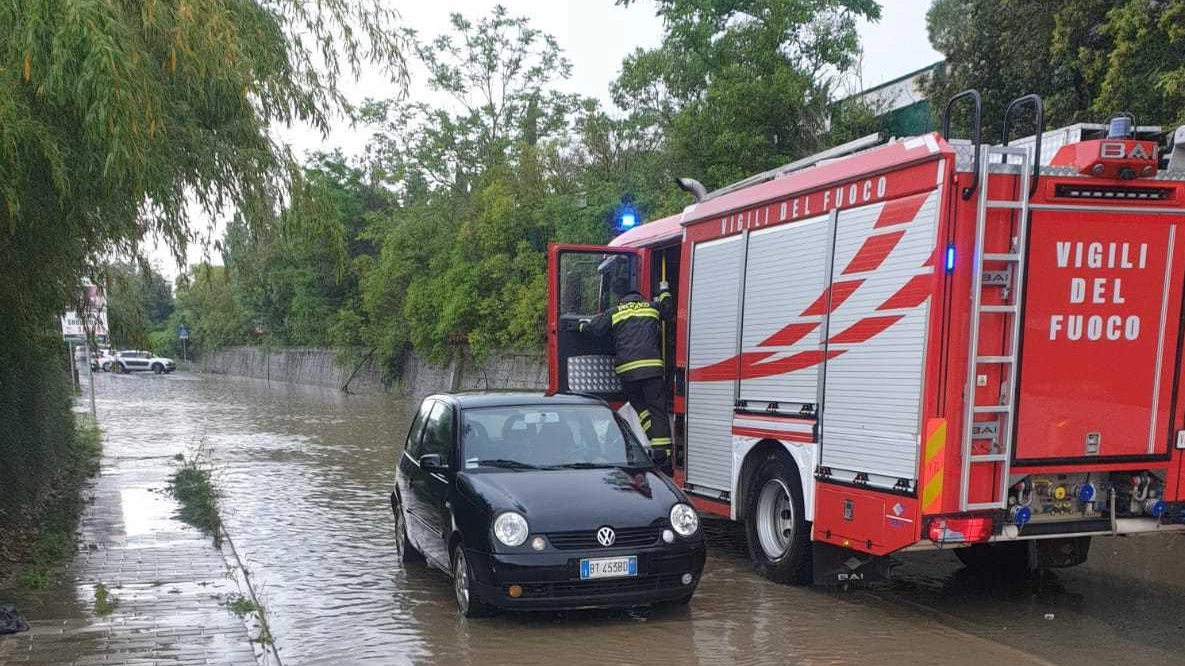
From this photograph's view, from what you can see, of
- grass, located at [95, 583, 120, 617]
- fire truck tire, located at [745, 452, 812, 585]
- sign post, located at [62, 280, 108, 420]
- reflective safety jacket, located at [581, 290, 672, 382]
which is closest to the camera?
grass, located at [95, 583, 120, 617]

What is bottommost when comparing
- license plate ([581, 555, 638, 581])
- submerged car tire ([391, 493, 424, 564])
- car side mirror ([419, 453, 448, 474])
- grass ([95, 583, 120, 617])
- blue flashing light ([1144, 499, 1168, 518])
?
grass ([95, 583, 120, 617])

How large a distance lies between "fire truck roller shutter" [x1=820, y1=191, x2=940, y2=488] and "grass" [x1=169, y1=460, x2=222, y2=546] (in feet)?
19.5

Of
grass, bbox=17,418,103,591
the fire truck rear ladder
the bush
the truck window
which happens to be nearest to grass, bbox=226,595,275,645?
grass, bbox=17,418,103,591

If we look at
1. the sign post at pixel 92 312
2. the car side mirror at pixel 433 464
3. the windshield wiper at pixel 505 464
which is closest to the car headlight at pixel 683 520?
the windshield wiper at pixel 505 464

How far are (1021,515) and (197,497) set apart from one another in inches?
379

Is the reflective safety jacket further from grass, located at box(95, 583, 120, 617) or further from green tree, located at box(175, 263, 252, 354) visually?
green tree, located at box(175, 263, 252, 354)

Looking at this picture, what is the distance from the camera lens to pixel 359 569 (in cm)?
924

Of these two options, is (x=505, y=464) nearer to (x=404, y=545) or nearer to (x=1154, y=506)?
(x=404, y=545)

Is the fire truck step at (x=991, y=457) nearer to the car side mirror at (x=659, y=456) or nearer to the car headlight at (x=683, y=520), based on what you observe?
the car headlight at (x=683, y=520)

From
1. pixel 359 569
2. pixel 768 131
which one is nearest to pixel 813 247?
pixel 359 569

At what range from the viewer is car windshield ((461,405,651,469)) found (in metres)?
7.96

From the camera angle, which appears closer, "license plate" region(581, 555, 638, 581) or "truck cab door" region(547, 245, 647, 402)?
"license plate" region(581, 555, 638, 581)

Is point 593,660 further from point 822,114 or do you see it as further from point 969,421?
point 822,114

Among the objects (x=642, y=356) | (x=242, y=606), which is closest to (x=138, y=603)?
(x=242, y=606)
